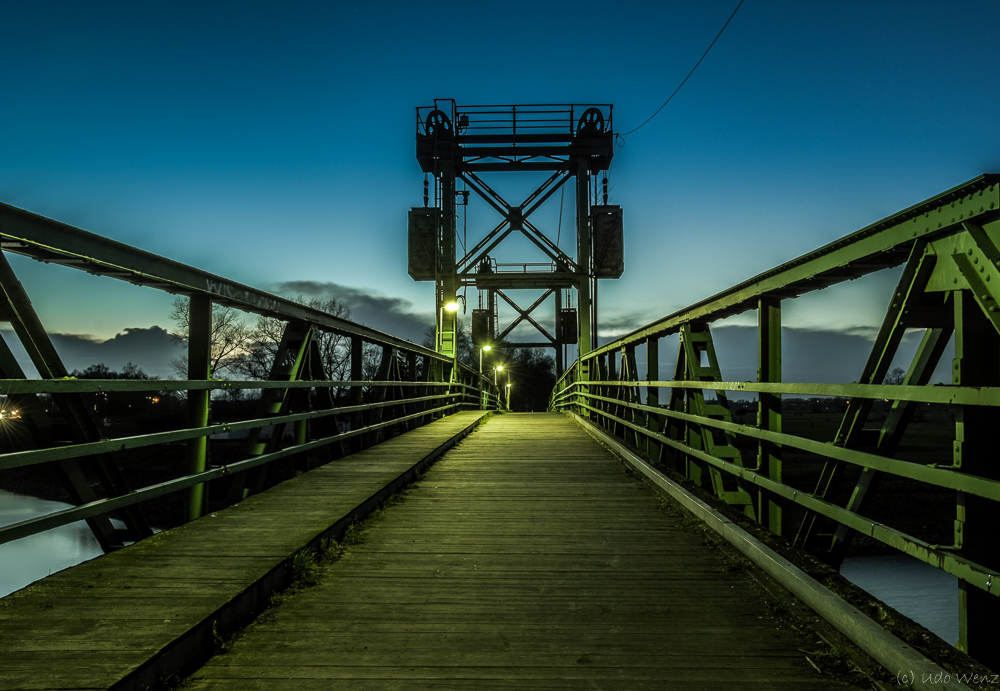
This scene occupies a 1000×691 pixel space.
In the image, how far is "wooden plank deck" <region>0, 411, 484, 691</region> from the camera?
2043 mm

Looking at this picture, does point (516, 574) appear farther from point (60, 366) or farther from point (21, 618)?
point (60, 366)

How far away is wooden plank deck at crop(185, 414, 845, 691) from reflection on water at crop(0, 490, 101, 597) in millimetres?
53766

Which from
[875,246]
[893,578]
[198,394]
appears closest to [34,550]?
[893,578]

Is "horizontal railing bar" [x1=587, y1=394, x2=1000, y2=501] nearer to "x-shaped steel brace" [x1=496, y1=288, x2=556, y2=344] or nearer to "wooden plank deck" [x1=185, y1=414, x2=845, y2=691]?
"wooden plank deck" [x1=185, y1=414, x2=845, y2=691]

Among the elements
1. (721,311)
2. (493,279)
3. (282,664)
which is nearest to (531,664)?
(282,664)

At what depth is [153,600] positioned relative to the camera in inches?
101

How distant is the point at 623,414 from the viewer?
9031 mm

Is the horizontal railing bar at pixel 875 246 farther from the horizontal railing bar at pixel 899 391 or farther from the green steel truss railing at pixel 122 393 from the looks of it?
the green steel truss railing at pixel 122 393

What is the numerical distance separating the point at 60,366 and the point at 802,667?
344 centimetres

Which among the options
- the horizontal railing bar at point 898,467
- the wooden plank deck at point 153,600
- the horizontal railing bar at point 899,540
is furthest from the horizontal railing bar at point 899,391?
the wooden plank deck at point 153,600

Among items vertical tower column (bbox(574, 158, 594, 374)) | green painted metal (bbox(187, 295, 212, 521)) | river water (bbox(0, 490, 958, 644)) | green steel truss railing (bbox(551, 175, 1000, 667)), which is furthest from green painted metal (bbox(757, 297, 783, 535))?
vertical tower column (bbox(574, 158, 594, 374))

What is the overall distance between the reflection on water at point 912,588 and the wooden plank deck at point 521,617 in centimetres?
2358

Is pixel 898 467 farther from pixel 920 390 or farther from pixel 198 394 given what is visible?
pixel 198 394

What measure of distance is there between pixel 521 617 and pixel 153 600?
1.56 metres
